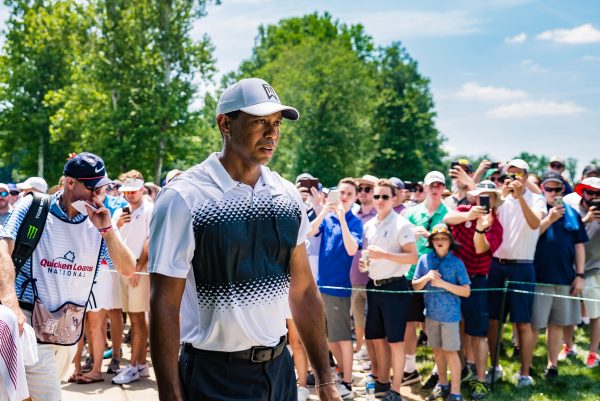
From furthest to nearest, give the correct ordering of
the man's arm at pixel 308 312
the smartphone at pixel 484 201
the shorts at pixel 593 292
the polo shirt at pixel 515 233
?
the shorts at pixel 593 292 → the polo shirt at pixel 515 233 → the smartphone at pixel 484 201 → the man's arm at pixel 308 312

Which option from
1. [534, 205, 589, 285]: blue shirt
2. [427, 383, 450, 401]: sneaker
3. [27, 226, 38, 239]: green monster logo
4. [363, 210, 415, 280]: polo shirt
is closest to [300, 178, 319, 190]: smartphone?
[363, 210, 415, 280]: polo shirt

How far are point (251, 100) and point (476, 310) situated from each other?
16.5ft

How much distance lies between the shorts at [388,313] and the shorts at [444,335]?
0.99 ft

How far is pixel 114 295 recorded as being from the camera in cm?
780

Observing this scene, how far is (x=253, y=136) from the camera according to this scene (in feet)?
8.89

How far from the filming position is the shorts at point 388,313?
6578 mm

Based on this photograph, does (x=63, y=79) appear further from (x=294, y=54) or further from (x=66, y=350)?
(x=66, y=350)

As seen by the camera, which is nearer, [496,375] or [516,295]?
[496,375]

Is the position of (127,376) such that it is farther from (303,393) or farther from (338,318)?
(338,318)

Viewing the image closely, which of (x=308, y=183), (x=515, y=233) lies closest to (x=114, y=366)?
(x=308, y=183)

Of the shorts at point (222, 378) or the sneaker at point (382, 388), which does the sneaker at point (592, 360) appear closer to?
the sneaker at point (382, 388)

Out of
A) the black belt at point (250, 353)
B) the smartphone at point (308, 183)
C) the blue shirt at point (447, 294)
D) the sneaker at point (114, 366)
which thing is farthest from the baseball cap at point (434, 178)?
the black belt at point (250, 353)

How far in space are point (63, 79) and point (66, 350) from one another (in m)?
33.9

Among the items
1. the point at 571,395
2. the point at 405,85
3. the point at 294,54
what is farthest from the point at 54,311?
the point at 405,85
